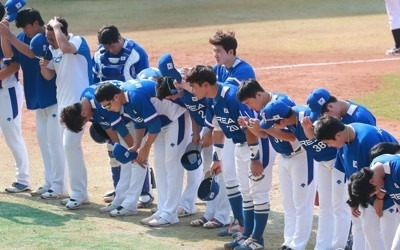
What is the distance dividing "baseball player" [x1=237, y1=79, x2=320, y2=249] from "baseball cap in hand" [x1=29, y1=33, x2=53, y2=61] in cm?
290

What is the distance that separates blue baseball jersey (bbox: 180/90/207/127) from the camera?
9.99 metres

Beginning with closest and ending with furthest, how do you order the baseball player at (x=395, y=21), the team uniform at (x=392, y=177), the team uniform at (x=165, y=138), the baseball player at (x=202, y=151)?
1. the team uniform at (x=392, y=177)
2. the baseball player at (x=202, y=151)
3. the team uniform at (x=165, y=138)
4. the baseball player at (x=395, y=21)

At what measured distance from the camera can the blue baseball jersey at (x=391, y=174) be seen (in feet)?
24.7

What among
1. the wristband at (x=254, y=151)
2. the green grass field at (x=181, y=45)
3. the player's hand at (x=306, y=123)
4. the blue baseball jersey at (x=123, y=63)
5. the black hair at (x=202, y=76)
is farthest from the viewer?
the blue baseball jersey at (x=123, y=63)

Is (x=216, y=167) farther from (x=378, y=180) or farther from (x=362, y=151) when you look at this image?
(x=378, y=180)

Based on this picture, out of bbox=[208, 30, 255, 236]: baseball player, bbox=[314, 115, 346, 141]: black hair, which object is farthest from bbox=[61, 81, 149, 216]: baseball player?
bbox=[314, 115, 346, 141]: black hair

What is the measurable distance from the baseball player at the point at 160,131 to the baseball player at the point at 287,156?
1.25 m

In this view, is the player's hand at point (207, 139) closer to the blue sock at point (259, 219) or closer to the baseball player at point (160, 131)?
the baseball player at point (160, 131)

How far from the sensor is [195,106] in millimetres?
10039

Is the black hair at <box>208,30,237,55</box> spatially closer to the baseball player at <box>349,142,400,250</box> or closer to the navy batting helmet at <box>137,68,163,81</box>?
the navy batting helmet at <box>137,68,163,81</box>

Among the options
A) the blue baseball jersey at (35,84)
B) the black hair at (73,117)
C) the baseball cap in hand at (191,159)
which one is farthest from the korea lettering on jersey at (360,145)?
the blue baseball jersey at (35,84)

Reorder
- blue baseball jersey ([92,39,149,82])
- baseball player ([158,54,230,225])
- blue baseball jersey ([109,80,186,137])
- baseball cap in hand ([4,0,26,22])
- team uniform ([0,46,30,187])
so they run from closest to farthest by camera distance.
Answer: baseball player ([158,54,230,225])
blue baseball jersey ([109,80,186,137])
blue baseball jersey ([92,39,149,82])
baseball cap in hand ([4,0,26,22])
team uniform ([0,46,30,187])

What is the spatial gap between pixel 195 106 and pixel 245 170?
3.17ft

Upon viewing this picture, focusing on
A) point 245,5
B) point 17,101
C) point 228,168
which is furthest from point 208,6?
point 228,168
